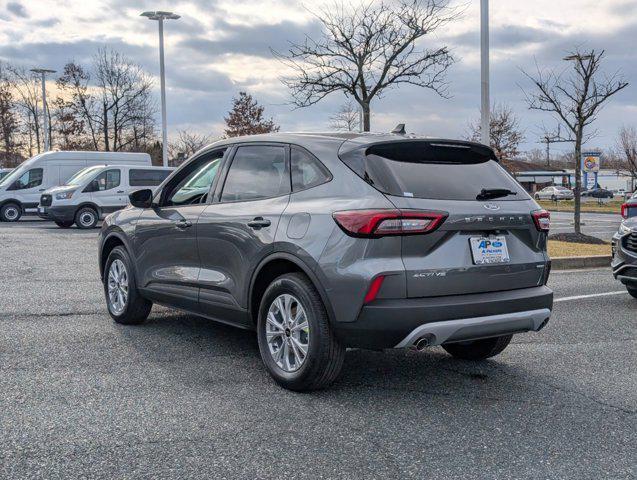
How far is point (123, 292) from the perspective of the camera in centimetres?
670

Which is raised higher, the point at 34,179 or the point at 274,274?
the point at 34,179

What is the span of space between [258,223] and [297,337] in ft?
2.73

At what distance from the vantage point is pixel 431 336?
425 cm

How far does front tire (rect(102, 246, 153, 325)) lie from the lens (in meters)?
6.49

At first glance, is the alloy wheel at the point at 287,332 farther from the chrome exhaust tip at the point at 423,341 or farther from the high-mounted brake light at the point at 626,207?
the high-mounted brake light at the point at 626,207

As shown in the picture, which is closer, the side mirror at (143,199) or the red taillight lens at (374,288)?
the red taillight lens at (374,288)

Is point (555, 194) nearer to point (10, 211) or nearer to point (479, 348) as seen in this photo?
point (10, 211)

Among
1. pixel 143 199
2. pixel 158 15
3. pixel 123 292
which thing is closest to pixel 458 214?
pixel 143 199

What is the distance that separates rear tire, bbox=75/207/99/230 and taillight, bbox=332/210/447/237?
687 inches

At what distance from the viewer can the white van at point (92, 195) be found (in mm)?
20219

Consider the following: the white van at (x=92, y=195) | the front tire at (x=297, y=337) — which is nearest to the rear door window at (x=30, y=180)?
the white van at (x=92, y=195)

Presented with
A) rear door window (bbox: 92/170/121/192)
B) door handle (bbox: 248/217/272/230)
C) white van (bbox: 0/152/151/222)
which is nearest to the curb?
door handle (bbox: 248/217/272/230)

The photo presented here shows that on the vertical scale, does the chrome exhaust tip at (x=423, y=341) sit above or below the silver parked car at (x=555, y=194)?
below

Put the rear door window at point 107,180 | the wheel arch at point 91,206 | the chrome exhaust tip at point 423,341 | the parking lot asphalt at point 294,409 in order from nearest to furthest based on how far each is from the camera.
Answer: the parking lot asphalt at point 294,409 < the chrome exhaust tip at point 423,341 < the wheel arch at point 91,206 < the rear door window at point 107,180
